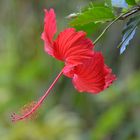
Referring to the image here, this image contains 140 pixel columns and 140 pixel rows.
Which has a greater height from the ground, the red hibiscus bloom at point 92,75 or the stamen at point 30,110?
the red hibiscus bloom at point 92,75

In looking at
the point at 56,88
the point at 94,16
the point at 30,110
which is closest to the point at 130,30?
the point at 94,16

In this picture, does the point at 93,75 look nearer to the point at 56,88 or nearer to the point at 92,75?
the point at 92,75

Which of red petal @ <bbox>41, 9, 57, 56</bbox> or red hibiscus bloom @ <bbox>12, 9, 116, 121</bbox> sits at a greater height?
red petal @ <bbox>41, 9, 57, 56</bbox>

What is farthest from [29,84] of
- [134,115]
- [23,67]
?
[134,115]

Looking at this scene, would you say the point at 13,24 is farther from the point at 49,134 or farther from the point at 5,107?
the point at 49,134

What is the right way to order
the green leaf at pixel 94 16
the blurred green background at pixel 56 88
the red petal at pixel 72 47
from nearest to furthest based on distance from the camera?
the red petal at pixel 72 47
the green leaf at pixel 94 16
the blurred green background at pixel 56 88

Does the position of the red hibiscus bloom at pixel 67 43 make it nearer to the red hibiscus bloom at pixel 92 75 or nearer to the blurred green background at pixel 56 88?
the red hibiscus bloom at pixel 92 75

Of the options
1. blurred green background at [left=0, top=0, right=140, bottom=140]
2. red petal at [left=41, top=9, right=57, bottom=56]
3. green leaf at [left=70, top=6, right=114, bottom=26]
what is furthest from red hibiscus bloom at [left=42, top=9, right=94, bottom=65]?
blurred green background at [left=0, top=0, right=140, bottom=140]

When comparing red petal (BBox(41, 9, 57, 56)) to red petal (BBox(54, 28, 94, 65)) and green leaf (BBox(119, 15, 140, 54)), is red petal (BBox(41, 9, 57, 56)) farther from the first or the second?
green leaf (BBox(119, 15, 140, 54))

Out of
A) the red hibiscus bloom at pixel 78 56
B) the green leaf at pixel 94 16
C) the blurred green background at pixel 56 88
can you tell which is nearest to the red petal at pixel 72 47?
the red hibiscus bloom at pixel 78 56
